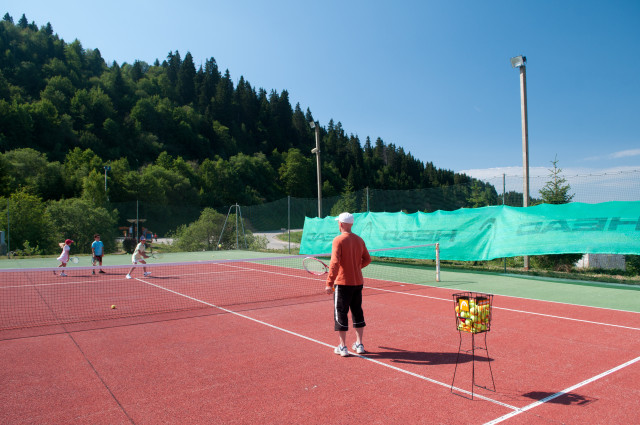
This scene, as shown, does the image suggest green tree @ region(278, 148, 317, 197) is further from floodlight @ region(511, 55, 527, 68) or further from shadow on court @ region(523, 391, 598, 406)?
shadow on court @ region(523, 391, 598, 406)

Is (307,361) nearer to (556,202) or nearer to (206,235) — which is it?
(556,202)

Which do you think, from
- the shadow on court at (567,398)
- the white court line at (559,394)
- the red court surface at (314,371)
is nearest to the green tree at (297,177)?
the red court surface at (314,371)

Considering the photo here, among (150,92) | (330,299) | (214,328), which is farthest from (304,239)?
(150,92)

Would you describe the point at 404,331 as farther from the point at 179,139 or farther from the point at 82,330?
the point at 179,139

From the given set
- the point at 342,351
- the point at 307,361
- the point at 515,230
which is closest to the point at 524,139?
the point at 515,230

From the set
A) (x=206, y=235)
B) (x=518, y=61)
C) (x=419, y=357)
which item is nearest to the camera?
(x=419, y=357)

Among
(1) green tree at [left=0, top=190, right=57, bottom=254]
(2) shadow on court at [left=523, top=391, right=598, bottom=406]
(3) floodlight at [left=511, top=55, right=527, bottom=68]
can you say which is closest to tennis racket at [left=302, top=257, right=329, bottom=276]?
(2) shadow on court at [left=523, top=391, right=598, bottom=406]

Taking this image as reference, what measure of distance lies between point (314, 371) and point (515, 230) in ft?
31.8

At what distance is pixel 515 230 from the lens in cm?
1252

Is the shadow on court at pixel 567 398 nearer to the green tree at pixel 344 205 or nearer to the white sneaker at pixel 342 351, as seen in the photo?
the white sneaker at pixel 342 351

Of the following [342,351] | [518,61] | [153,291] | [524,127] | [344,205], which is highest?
[518,61]

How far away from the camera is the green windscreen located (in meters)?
10.6

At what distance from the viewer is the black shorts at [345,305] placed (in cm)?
531

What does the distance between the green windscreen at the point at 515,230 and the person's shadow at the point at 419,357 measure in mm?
7566
